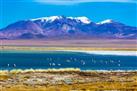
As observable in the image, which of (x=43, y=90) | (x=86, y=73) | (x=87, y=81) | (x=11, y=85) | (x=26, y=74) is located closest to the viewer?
(x=43, y=90)

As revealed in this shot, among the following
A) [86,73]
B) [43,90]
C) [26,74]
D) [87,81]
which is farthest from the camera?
[86,73]

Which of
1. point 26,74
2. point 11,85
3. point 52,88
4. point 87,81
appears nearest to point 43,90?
point 52,88

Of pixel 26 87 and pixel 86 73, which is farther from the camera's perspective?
pixel 86 73

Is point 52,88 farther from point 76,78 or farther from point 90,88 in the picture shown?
point 76,78

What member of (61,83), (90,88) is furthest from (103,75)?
(90,88)

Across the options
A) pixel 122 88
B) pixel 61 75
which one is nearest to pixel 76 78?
pixel 61 75

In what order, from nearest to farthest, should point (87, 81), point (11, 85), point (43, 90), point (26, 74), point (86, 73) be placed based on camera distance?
point (43, 90) → point (11, 85) → point (87, 81) → point (26, 74) → point (86, 73)

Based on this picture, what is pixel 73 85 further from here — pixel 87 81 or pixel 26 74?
pixel 26 74

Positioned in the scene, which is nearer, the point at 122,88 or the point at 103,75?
the point at 122,88
